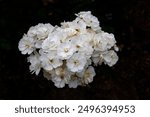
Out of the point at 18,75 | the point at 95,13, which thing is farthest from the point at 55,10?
the point at 18,75

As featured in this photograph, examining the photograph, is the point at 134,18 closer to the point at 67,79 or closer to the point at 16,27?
the point at 16,27

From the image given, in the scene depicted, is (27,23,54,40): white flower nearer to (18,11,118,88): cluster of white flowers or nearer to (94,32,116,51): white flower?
(18,11,118,88): cluster of white flowers

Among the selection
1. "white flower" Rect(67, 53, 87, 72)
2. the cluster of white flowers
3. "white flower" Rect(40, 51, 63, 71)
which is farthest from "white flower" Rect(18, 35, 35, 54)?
"white flower" Rect(67, 53, 87, 72)

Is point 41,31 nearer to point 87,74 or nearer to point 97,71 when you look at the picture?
point 87,74

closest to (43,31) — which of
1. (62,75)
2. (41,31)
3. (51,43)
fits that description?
(41,31)

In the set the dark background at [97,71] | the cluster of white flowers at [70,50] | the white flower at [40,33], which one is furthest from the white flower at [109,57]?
the dark background at [97,71]
